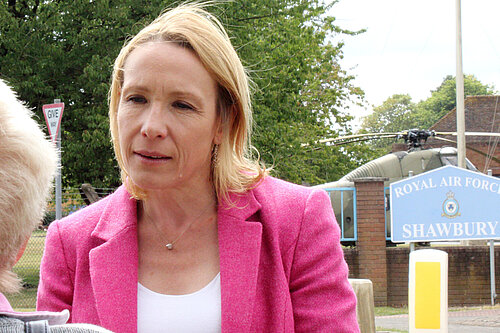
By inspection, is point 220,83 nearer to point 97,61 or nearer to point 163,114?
point 163,114

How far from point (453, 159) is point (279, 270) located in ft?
53.2

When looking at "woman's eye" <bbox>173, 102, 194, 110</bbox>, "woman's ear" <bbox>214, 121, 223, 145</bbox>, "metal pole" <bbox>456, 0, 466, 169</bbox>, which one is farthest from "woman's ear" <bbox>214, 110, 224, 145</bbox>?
"metal pole" <bbox>456, 0, 466, 169</bbox>

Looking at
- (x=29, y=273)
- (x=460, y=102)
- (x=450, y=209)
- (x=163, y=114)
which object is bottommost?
(x=29, y=273)

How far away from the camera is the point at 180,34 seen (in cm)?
211

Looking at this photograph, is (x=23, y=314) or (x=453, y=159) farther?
(x=453, y=159)

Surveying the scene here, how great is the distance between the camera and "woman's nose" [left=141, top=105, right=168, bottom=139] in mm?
2006

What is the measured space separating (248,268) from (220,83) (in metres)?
0.59

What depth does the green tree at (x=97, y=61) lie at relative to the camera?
14.2 meters

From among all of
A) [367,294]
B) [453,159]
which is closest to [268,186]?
[367,294]

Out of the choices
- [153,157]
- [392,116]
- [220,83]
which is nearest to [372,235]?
[220,83]

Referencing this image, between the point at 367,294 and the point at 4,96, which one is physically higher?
→ the point at 4,96

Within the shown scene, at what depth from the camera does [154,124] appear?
6.59ft

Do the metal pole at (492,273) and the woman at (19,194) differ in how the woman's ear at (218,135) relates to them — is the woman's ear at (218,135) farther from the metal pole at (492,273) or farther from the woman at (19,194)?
the metal pole at (492,273)

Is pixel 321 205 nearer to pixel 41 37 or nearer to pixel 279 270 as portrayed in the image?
pixel 279 270
